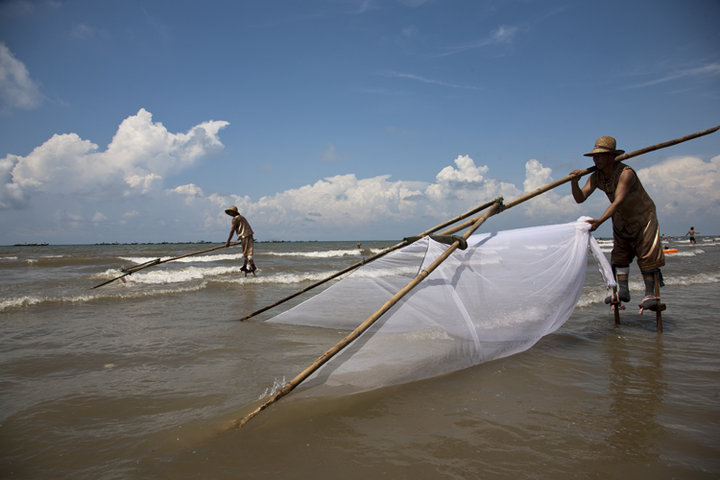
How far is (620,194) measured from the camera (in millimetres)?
3621

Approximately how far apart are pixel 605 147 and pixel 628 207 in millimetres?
655

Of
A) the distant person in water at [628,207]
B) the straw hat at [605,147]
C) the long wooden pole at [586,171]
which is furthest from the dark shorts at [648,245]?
the straw hat at [605,147]

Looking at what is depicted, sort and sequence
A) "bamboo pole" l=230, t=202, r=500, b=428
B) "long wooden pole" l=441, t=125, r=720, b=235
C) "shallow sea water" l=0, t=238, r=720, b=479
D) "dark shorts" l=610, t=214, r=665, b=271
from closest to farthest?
1. "shallow sea water" l=0, t=238, r=720, b=479
2. "bamboo pole" l=230, t=202, r=500, b=428
3. "long wooden pole" l=441, t=125, r=720, b=235
4. "dark shorts" l=610, t=214, r=665, b=271

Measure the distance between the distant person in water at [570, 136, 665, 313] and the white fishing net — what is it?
509 millimetres

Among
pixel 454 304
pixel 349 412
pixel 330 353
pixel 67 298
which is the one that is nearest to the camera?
pixel 330 353

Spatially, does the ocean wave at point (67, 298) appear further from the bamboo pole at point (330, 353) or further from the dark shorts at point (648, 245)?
the dark shorts at point (648, 245)

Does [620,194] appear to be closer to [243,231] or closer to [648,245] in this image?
[648,245]

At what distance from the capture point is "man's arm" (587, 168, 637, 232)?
3.61 metres

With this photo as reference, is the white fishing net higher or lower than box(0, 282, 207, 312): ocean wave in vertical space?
higher

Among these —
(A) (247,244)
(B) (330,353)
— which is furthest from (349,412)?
(A) (247,244)

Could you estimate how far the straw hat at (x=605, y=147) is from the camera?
3732 millimetres

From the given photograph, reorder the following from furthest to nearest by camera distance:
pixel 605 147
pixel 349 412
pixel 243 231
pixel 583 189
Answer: pixel 243 231, pixel 583 189, pixel 605 147, pixel 349 412

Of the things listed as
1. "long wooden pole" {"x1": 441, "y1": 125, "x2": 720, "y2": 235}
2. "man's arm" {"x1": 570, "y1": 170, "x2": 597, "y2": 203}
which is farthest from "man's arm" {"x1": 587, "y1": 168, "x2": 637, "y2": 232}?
"man's arm" {"x1": 570, "y1": 170, "x2": 597, "y2": 203}

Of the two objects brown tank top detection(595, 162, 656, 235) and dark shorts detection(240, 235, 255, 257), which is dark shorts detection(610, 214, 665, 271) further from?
dark shorts detection(240, 235, 255, 257)
